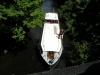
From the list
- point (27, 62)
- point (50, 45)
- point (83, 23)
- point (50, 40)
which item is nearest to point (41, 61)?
point (27, 62)

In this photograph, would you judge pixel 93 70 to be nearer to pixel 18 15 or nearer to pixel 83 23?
pixel 18 15

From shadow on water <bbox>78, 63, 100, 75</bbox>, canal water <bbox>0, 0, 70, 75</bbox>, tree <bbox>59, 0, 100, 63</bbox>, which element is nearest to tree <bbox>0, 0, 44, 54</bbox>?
canal water <bbox>0, 0, 70, 75</bbox>

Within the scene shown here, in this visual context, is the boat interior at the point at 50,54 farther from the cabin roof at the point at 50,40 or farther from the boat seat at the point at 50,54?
the cabin roof at the point at 50,40

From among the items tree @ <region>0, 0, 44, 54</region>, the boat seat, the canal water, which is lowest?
the canal water

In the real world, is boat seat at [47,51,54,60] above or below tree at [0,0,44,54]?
below

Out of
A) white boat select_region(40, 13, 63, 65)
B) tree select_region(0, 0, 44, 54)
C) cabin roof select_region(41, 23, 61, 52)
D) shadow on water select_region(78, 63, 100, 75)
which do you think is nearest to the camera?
shadow on water select_region(78, 63, 100, 75)

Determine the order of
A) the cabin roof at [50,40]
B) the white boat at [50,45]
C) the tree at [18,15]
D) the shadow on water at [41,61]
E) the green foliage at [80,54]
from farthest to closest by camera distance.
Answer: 1. the shadow on water at [41,61]
2. the cabin roof at [50,40]
3. the white boat at [50,45]
4. the green foliage at [80,54]
5. the tree at [18,15]

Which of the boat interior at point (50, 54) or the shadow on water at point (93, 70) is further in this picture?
the boat interior at point (50, 54)

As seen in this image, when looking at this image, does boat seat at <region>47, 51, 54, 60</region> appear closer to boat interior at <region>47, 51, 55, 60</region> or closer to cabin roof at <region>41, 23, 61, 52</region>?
boat interior at <region>47, 51, 55, 60</region>

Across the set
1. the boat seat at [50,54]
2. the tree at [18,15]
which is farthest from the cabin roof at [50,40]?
the tree at [18,15]

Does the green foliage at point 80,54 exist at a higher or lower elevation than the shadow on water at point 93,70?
lower

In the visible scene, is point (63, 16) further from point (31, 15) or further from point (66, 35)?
point (31, 15)
